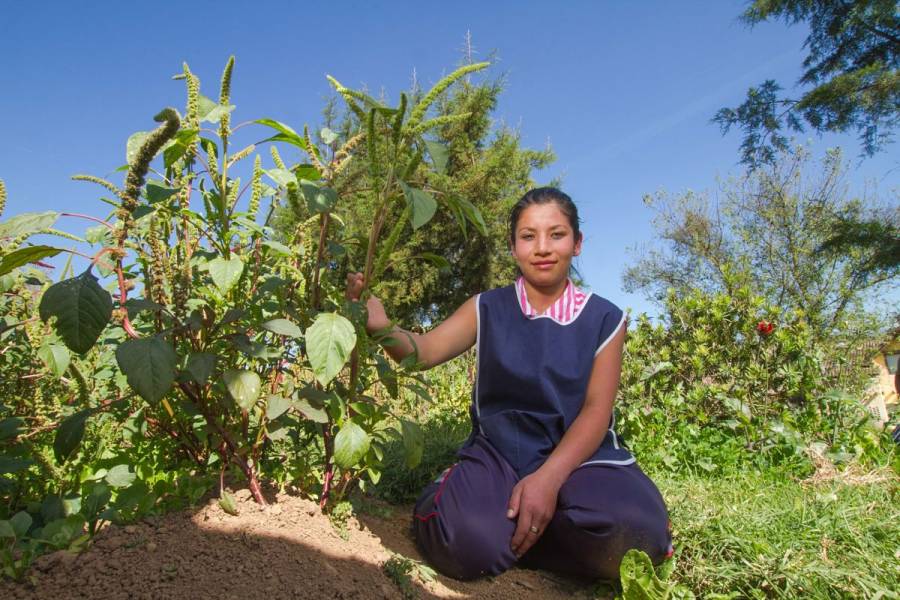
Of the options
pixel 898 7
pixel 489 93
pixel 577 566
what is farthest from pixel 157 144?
pixel 489 93

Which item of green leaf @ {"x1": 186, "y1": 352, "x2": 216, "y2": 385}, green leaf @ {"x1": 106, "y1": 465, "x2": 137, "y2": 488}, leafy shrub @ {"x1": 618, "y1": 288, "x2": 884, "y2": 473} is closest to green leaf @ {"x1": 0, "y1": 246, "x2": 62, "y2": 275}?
green leaf @ {"x1": 186, "y1": 352, "x2": 216, "y2": 385}

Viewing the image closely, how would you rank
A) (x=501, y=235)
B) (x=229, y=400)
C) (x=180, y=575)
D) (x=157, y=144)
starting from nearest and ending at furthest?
1. (x=157, y=144)
2. (x=180, y=575)
3. (x=229, y=400)
4. (x=501, y=235)

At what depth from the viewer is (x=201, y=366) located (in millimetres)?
1210

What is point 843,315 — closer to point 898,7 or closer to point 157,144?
point 898,7

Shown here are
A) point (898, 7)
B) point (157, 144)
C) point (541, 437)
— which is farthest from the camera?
point (898, 7)

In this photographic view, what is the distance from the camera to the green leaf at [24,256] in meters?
1.08

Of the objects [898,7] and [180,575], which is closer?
[180,575]

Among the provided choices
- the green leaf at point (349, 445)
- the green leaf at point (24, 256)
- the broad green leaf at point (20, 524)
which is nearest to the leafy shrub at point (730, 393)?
the green leaf at point (349, 445)

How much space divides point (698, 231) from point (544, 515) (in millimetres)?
17600

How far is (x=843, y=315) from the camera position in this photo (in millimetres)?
11766

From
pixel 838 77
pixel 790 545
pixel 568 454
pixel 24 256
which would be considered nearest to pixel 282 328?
pixel 24 256

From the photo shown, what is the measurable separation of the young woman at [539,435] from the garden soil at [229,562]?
0.89 feet

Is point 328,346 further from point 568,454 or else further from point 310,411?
point 568,454

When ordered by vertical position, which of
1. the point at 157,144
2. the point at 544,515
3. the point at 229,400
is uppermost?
the point at 157,144
